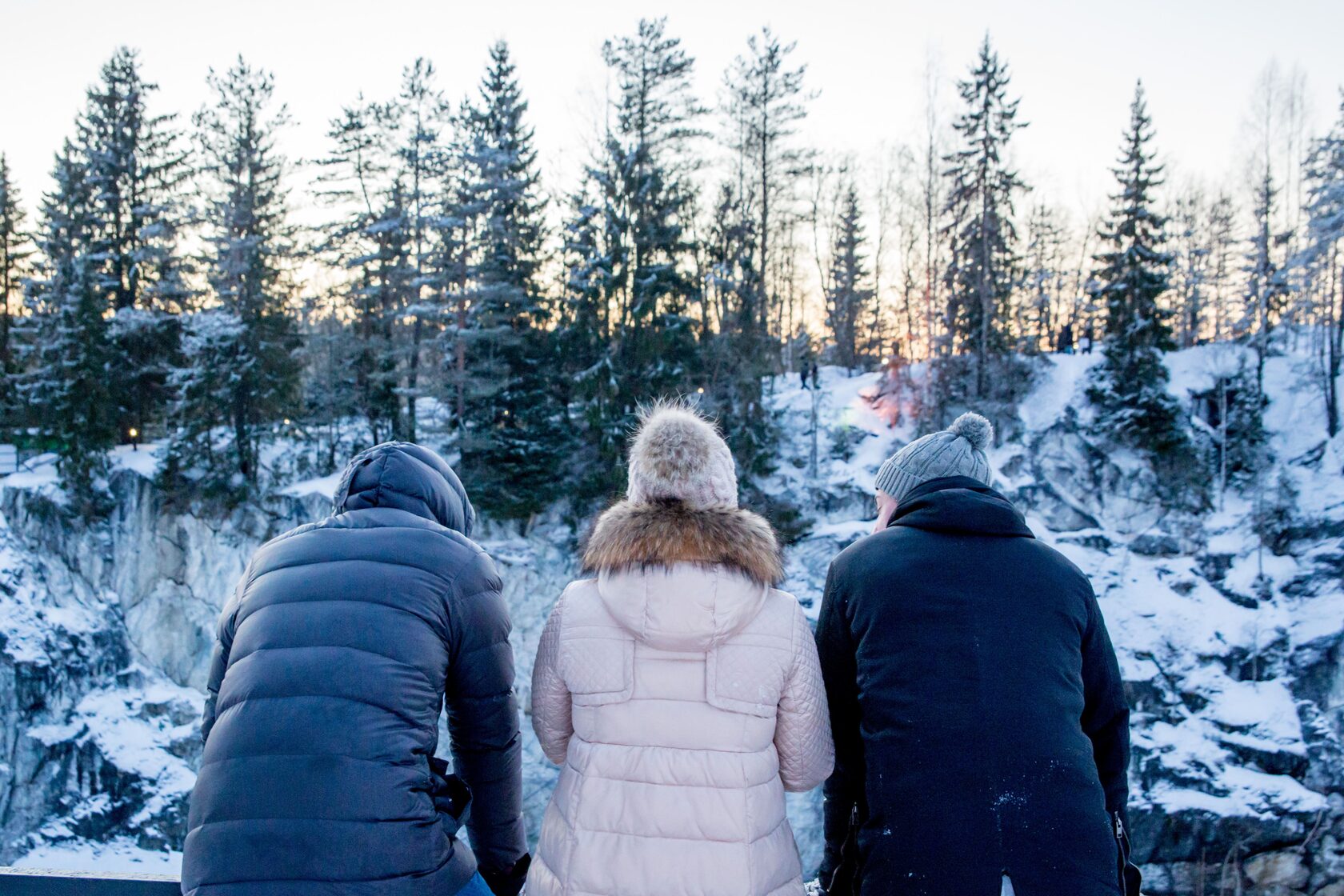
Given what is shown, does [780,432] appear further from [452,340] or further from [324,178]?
[324,178]

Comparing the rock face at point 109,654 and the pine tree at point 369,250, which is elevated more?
the pine tree at point 369,250

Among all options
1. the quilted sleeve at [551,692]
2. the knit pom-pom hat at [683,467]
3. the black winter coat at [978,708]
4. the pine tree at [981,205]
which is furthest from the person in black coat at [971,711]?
the pine tree at [981,205]

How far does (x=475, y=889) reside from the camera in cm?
194

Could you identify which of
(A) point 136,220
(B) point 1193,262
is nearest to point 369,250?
(A) point 136,220

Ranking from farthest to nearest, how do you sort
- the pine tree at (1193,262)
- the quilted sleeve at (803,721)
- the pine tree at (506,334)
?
the pine tree at (1193,262) < the pine tree at (506,334) < the quilted sleeve at (803,721)

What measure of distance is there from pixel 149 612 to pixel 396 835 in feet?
60.8

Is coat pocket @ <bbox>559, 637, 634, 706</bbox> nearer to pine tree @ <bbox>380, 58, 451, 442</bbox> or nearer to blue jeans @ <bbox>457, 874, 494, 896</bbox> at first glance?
blue jeans @ <bbox>457, 874, 494, 896</bbox>

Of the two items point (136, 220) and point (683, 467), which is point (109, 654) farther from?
point (683, 467)

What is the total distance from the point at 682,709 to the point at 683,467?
1.91ft

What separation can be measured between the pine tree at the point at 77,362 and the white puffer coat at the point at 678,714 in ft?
65.9

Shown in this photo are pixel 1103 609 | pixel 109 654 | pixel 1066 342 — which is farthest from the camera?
pixel 1066 342

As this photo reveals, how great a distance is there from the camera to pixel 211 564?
16953 millimetres

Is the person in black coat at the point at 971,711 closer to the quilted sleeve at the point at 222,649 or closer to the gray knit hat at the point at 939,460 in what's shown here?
the gray knit hat at the point at 939,460

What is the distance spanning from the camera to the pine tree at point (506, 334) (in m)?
17.1
